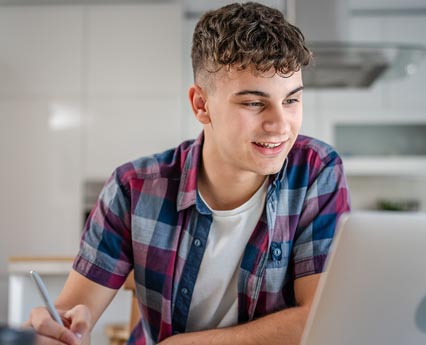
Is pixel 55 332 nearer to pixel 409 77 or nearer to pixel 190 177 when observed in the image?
pixel 190 177

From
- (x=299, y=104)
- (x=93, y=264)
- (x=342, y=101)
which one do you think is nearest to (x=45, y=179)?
(x=342, y=101)

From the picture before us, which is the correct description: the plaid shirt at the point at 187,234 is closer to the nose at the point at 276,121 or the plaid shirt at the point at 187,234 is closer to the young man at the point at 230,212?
the young man at the point at 230,212

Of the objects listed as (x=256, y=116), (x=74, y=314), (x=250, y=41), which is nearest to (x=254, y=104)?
(x=256, y=116)

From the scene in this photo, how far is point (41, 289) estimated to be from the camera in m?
0.90

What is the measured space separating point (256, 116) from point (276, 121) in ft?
0.15

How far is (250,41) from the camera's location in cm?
121

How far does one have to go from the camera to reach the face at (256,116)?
3.92 ft

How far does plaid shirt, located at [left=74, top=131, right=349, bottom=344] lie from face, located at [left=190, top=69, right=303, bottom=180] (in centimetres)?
13

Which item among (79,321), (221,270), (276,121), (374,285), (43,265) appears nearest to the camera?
(374,285)

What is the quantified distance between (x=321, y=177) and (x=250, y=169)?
0.20m

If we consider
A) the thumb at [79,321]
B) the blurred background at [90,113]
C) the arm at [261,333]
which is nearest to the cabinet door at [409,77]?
the blurred background at [90,113]

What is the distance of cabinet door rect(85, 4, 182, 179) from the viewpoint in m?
4.21

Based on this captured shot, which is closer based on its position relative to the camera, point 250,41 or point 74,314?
point 74,314

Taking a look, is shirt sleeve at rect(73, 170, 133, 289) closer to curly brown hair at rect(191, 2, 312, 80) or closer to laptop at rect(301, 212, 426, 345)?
curly brown hair at rect(191, 2, 312, 80)
